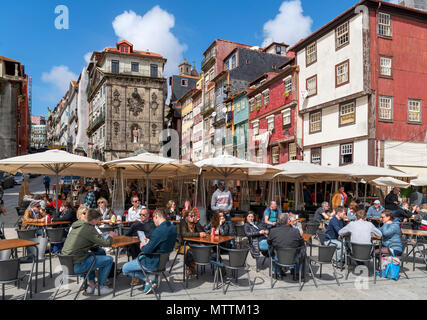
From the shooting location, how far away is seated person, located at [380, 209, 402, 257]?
277 inches

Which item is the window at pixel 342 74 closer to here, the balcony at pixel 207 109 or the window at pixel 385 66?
the window at pixel 385 66

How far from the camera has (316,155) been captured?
894 inches

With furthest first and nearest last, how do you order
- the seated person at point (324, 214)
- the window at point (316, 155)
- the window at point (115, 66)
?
the window at point (115, 66) < the window at point (316, 155) < the seated person at point (324, 214)

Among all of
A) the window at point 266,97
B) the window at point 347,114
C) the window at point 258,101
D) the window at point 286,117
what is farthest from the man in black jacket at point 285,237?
the window at point 258,101

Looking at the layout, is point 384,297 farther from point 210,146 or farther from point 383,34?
point 210,146

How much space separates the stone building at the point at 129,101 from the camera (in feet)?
143

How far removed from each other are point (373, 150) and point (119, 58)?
36599 mm

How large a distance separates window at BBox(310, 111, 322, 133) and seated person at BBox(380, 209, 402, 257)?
15.8 metres

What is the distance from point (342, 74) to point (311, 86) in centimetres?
293

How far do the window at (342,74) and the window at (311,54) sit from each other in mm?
2549

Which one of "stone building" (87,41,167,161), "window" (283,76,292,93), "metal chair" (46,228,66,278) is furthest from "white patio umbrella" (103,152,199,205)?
"stone building" (87,41,167,161)

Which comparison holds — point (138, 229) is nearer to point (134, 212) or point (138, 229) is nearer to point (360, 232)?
point (134, 212)

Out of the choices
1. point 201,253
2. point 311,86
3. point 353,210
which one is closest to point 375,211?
point 353,210

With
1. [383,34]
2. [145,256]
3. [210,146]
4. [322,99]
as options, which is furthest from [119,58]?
[145,256]
